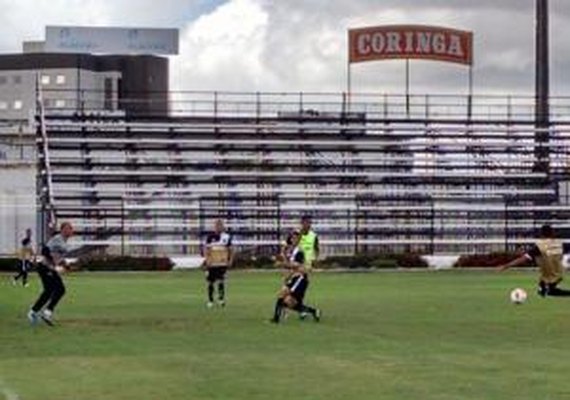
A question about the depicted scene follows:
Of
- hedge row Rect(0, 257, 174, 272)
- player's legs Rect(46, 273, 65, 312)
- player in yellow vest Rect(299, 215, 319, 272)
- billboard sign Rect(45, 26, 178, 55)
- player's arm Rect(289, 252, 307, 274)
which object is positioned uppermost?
billboard sign Rect(45, 26, 178, 55)

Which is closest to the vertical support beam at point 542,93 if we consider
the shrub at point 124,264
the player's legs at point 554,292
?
the shrub at point 124,264

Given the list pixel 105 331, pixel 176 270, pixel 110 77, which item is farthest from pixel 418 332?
pixel 110 77

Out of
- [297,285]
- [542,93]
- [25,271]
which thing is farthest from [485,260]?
[297,285]

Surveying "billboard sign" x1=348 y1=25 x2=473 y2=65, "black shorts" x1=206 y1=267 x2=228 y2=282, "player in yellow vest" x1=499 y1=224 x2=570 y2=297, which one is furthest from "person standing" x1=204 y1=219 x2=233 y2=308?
"billboard sign" x1=348 y1=25 x2=473 y2=65

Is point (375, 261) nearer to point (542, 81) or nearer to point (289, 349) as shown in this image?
point (542, 81)

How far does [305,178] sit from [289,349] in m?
42.1

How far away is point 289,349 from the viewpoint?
63.9 ft

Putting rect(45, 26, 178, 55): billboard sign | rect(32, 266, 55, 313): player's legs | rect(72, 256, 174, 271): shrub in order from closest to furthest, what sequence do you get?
rect(32, 266, 55, 313): player's legs < rect(72, 256, 174, 271): shrub < rect(45, 26, 178, 55): billboard sign

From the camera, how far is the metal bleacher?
59219 millimetres

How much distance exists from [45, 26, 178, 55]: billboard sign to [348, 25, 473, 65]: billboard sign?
425 inches

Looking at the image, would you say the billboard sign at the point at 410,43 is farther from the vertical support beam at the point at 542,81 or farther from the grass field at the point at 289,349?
the grass field at the point at 289,349

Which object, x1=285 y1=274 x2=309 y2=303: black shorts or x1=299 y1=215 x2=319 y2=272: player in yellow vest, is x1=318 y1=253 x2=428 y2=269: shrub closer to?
x1=299 y1=215 x2=319 y2=272: player in yellow vest

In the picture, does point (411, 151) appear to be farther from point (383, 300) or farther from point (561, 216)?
point (383, 300)

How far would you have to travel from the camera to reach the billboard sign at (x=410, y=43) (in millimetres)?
72062
